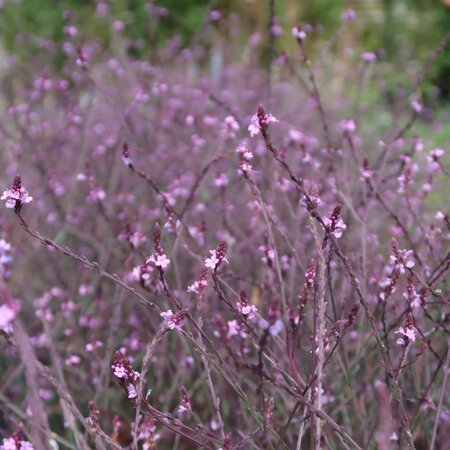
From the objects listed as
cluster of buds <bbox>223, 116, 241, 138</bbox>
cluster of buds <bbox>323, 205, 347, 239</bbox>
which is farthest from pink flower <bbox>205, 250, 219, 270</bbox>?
cluster of buds <bbox>223, 116, 241, 138</bbox>

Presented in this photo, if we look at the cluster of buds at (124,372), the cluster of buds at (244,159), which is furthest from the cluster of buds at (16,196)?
the cluster of buds at (244,159)

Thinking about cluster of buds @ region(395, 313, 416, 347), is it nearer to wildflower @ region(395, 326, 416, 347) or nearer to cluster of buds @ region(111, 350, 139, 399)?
wildflower @ region(395, 326, 416, 347)

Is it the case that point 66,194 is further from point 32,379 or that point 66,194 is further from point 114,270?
point 32,379

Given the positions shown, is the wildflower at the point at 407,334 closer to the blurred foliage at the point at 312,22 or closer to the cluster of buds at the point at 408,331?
the cluster of buds at the point at 408,331

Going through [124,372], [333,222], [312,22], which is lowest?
[124,372]

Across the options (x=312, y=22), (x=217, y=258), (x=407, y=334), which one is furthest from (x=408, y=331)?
(x=312, y=22)

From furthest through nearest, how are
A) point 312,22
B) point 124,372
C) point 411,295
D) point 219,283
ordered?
Answer: point 312,22 < point 219,283 < point 411,295 < point 124,372

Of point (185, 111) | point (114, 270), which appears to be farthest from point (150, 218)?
point (185, 111)

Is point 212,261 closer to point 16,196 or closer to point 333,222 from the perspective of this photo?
point 333,222
